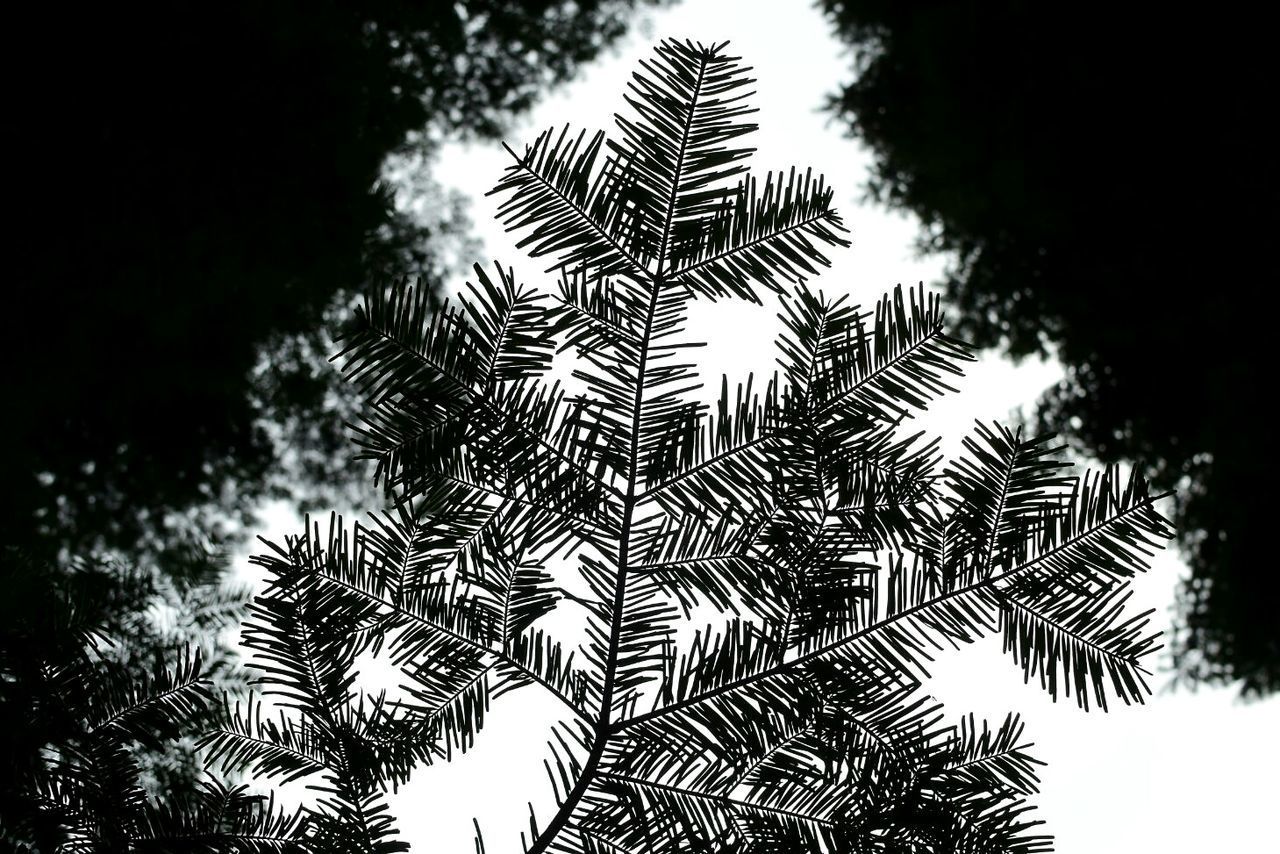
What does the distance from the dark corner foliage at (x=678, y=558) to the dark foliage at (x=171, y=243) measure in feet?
7.03

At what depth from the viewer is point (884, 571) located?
1.69 ft

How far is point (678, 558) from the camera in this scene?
1.63 feet

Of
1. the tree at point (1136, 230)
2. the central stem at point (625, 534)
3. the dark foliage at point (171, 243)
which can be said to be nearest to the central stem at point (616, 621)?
→ the central stem at point (625, 534)

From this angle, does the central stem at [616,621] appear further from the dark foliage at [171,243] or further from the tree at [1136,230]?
the tree at [1136,230]

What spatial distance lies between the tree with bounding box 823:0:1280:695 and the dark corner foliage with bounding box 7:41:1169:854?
2827mm

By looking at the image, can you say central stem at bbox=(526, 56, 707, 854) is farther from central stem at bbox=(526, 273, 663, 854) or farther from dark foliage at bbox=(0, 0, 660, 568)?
dark foliage at bbox=(0, 0, 660, 568)

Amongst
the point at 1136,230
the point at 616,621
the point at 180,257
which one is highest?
the point at 1136,230

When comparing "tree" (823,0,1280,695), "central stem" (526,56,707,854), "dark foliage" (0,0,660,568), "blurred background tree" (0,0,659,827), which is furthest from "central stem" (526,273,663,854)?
"tree" (823,0,1280,695)

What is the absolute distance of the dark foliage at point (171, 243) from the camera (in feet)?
8.70

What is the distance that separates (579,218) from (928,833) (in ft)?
1.33

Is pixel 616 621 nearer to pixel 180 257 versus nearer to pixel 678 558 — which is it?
pixel 678 558

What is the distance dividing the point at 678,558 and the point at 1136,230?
3.74 metres

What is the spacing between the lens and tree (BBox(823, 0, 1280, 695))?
9.97 ft

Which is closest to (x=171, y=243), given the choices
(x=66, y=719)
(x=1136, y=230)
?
(x=66, y=719)
